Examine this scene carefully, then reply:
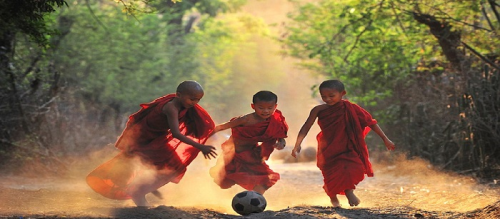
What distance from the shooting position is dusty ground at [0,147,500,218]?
21.1 feet

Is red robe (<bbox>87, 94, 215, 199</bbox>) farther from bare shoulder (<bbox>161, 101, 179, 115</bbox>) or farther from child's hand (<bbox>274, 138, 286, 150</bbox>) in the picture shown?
child's hand (<bbox>274, 138, 286, 150</bbox>)

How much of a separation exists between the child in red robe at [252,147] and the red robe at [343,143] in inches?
22.3

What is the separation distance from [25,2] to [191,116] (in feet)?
7.71

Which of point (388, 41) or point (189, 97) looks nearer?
point (189, 97)

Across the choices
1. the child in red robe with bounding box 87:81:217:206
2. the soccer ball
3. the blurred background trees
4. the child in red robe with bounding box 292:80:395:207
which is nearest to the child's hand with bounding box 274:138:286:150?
the child in red robe with bounding box 292:80:395:207

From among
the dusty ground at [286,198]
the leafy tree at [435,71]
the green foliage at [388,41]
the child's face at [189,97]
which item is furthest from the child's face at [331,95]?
the green foliage at [388,41]

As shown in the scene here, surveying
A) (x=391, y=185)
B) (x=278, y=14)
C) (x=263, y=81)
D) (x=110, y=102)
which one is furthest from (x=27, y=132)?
(x=278, y=14)

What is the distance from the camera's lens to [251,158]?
8.09 meters

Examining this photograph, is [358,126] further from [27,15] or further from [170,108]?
[27,15]

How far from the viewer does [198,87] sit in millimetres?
7344

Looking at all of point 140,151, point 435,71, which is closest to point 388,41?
point 435,71

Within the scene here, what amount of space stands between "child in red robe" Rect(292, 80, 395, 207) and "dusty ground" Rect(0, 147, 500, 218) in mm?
419

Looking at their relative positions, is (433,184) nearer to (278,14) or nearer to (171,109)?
(171,109)

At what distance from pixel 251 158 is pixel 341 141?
3.74 feet
